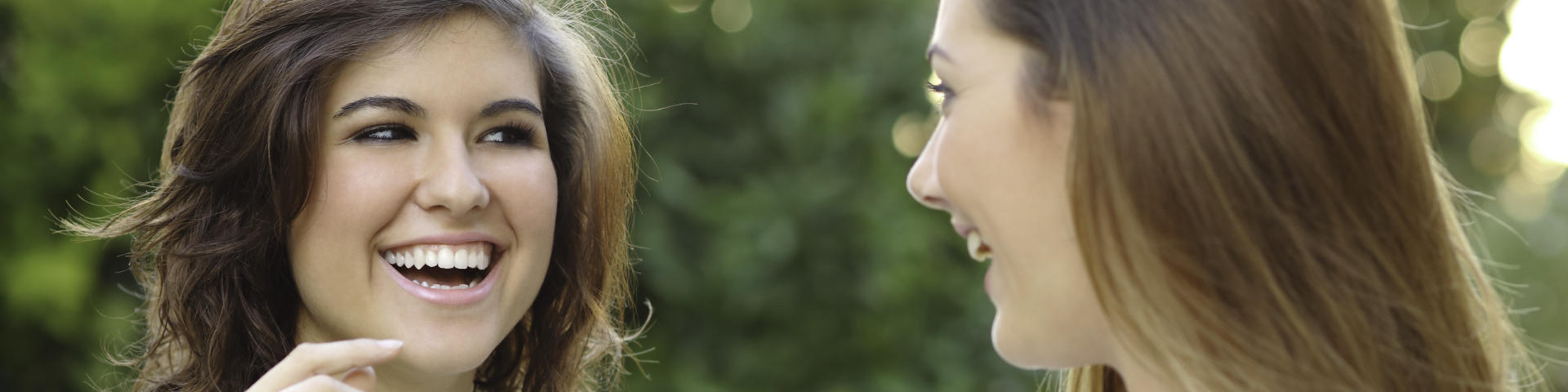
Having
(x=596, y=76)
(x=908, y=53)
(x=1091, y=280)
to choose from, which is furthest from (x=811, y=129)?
(x=1091, y=280)

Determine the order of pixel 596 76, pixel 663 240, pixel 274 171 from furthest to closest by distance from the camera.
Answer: pixel 663 240
pixel 596 76
pixel 274 171

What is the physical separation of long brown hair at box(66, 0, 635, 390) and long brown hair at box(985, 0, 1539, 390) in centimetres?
134

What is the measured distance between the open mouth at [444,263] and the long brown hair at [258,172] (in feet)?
0.74

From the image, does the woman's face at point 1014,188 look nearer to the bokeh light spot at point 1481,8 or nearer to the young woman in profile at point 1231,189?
the young woman in profile at point 1231,189

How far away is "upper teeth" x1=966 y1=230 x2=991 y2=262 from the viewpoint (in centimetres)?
198

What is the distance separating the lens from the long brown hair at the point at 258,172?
7.75 feet

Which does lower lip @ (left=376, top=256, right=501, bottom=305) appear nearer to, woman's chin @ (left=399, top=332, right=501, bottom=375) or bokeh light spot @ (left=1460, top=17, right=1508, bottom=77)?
woman's chin @ (left=399, top=332, right=501, bottom=375)

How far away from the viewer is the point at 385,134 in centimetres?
233

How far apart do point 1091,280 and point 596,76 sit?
1.58m

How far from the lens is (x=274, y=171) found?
7.75 feet

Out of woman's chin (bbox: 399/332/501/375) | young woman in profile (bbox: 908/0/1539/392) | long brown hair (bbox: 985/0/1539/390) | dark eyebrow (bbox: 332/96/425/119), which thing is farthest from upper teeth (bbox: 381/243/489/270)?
long brown hair (bbox: 985/0/1539/390)

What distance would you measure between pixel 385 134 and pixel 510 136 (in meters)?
0.27

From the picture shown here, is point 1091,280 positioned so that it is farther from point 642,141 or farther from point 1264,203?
point 642,141

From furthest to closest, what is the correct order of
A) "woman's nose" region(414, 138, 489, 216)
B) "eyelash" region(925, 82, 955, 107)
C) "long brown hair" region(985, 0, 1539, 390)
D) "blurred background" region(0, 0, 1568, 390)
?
"blurred background" region(0, 0, 1568, 390) < "woman's nose" region(414, 138, 489, 216) < "eyelash" region(925, 82, 955, 107) < "long brown hair" region(985, 0, 1539, 390)
